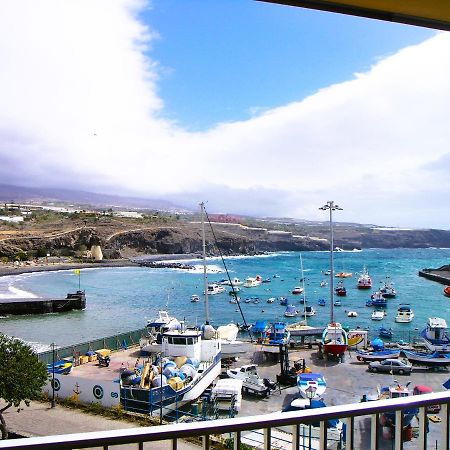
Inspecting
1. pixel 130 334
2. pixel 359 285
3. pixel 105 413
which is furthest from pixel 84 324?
pixel 359 285

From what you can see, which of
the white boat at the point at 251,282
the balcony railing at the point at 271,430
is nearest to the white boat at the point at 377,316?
the white boat at the point at 251,282

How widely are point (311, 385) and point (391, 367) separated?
2.44 m

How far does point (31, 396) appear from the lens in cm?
461

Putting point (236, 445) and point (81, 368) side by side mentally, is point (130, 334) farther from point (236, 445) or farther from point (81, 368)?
point (236, 445)

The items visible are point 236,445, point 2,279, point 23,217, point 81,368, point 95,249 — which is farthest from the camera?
point 95,249

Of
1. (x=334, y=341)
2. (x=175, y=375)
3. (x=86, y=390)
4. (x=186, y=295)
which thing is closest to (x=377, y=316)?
(x=334, y=341)

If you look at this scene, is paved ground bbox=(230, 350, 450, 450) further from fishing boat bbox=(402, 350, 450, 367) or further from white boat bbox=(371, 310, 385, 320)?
white boat bbox=(371, 310, 385, 320)

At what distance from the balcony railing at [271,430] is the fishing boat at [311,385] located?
15.9 feet

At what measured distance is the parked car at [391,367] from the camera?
7.31 meters

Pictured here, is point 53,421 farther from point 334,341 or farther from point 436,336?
point 436,336

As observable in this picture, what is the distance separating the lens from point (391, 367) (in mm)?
7320

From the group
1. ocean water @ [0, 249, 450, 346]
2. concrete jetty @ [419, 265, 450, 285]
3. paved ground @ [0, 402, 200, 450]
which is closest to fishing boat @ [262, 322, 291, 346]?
paved ground @ [0, 402, 200, 450]

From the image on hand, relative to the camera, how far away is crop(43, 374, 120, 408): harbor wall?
5.29m

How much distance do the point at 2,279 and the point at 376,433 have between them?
53.9 ft
